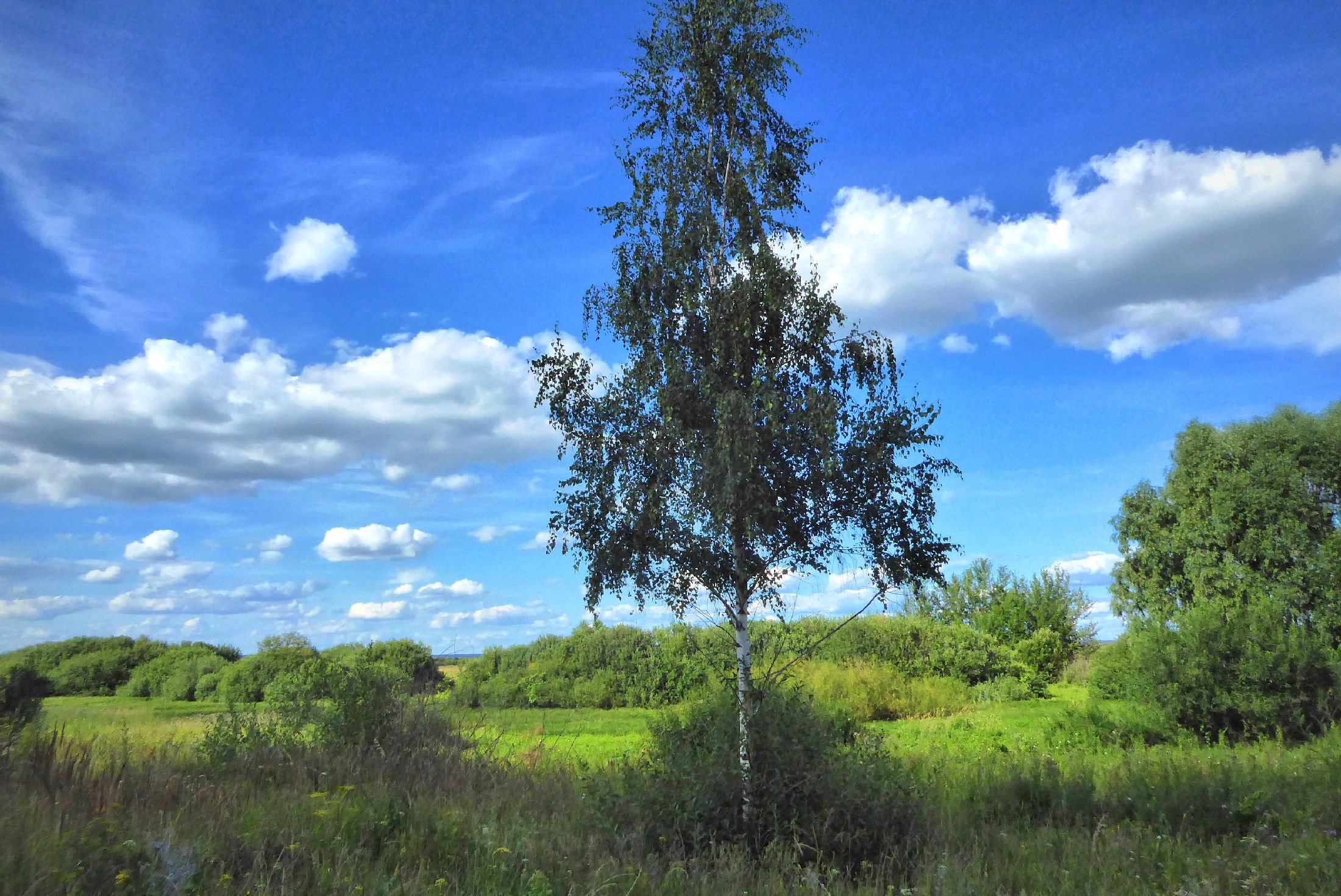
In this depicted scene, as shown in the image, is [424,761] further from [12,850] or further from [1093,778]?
[1093,778]

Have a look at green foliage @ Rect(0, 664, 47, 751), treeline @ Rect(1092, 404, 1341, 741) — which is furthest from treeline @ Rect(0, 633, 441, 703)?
treeline @ Rect(1092, 404, 1341, 741)

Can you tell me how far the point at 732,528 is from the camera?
9305 mm

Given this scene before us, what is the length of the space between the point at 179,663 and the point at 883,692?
93.3ft

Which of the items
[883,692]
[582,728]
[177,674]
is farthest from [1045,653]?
[177,674]

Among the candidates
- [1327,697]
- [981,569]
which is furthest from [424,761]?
[981,569]

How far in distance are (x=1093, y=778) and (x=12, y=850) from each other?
13474 millimetres

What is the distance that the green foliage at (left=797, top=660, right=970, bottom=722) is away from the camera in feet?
77.9

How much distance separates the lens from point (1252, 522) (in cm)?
3109

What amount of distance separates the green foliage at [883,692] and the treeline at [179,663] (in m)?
11.3

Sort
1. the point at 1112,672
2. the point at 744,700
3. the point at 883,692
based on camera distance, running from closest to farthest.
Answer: the point at 744,700 < the point at 1112,672 < the point at 883,692

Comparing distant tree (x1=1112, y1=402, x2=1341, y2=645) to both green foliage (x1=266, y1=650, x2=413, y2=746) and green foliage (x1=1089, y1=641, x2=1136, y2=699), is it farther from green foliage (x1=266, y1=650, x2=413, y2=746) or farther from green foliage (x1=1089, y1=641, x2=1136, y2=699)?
green foliage (x1=266, y1=650, x2=413, y2=746)

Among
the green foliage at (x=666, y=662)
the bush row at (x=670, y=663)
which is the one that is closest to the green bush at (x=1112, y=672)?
the bush row at (x=670, y=663)

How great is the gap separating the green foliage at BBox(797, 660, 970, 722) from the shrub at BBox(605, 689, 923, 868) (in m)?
14.3

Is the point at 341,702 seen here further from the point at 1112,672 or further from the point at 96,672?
the point at 96,672
